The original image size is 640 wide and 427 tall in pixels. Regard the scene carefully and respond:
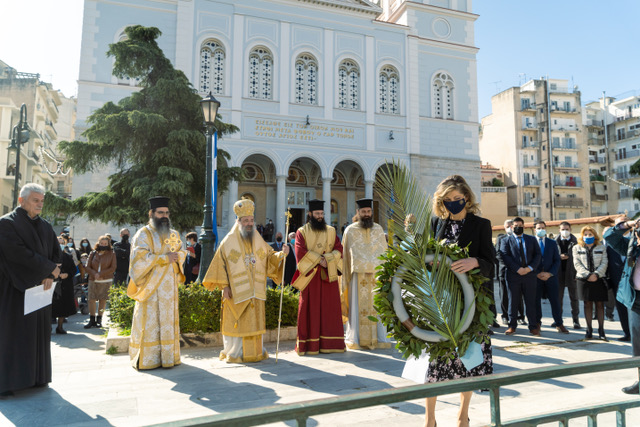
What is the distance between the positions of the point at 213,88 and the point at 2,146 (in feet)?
71.5

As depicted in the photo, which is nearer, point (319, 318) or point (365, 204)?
point (319, 318)

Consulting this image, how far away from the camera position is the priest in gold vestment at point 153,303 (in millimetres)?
5141

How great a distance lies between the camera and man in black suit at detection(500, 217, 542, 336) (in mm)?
7234

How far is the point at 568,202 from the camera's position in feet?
138

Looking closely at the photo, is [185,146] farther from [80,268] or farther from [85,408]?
[85,408]

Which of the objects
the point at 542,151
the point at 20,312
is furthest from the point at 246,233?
the point at 542,151

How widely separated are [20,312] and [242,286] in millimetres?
2330

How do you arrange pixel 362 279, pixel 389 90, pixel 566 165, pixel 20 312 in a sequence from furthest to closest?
pixel 566 165
pixel 389 90
pixel 362 279
pixel 20 312

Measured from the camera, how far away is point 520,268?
7.24 meters

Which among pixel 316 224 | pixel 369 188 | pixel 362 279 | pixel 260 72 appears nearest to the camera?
pixel 316 224

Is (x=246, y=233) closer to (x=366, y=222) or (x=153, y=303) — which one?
(x=153, y=303)

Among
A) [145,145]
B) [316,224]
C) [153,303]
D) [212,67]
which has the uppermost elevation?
[212,67]

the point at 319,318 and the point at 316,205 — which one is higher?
the point at 316,205

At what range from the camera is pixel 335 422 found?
3400 millimetres
